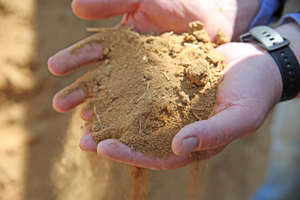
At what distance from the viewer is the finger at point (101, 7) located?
54.0 inches

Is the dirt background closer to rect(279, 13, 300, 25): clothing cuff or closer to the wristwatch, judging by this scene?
the wristwatch

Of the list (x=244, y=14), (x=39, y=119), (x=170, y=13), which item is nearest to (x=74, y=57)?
(x=170, y=13)

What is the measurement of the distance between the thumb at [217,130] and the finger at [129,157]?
6.9 inches

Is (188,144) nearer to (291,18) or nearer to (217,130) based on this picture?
(217,130)

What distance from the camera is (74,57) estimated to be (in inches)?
53.6

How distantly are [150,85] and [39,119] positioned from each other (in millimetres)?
1123

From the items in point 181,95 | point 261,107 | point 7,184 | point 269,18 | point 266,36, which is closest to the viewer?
point 261,107

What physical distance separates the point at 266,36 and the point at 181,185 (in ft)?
5.16

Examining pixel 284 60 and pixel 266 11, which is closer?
pixel 284 60

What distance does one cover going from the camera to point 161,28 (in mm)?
1496

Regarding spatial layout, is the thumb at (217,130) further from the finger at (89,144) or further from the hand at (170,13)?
the hand at (170,13)

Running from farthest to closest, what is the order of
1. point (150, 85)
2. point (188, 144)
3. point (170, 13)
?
point (170, 13), point (150, 85), point (188, 144)

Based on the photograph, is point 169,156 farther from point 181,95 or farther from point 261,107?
point 261,107

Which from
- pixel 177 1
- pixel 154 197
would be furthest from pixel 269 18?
pixel 154 197
